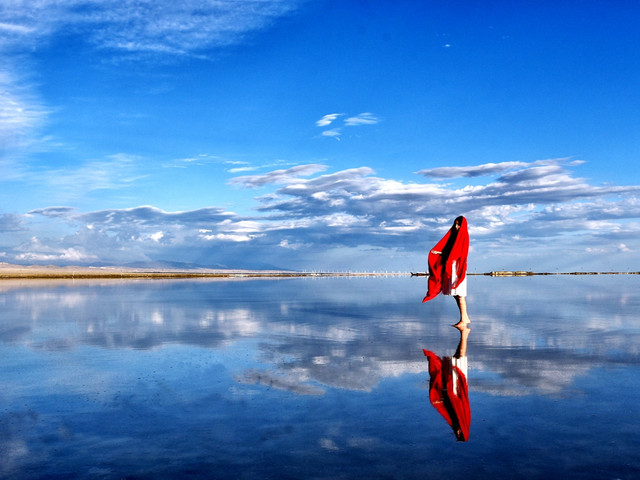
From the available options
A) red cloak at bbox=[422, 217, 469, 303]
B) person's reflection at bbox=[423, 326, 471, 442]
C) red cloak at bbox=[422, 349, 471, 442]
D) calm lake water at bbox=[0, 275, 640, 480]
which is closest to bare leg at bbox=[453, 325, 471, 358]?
person's reflection at bbox=[423, 326, 471, 442]

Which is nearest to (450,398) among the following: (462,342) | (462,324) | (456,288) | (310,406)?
(310,406)

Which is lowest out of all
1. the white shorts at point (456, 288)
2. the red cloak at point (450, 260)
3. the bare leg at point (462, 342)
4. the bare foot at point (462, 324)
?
the bare leg at point (462, 342)

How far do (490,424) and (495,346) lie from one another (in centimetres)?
605

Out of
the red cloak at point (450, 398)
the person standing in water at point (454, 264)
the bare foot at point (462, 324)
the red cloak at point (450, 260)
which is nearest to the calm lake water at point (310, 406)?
the red cloak at point (450, 398)

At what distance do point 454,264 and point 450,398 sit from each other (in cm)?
904

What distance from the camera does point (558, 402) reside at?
6.96 metres

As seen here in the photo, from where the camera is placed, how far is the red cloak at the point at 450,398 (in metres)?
5.98

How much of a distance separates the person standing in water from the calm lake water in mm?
A: 1951

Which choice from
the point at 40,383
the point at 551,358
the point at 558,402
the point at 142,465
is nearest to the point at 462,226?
the point at 551,358

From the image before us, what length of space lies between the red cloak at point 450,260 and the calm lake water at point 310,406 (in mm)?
2274

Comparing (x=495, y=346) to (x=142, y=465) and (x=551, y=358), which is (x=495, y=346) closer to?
(x=551, y=358)

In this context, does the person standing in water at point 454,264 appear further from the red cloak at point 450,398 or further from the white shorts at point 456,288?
the red cloak at point 450,398

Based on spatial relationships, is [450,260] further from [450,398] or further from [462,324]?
[450,398]

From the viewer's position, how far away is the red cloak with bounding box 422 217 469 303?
15.6 metres
